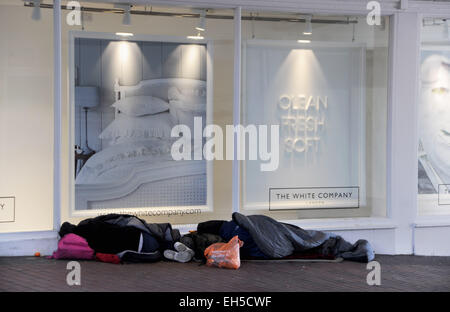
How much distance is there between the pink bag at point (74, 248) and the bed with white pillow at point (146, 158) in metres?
0.61

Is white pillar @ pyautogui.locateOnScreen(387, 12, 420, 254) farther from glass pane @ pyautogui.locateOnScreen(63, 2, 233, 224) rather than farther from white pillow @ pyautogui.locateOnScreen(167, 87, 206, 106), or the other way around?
white pillow @ pyautogui.locateOnScreen(167, 87, 206, 106)

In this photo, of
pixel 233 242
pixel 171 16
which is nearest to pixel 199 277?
pixel 233 242

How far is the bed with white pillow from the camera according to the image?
8562 millimetres

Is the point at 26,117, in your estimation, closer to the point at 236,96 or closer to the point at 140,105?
the point at 140,105

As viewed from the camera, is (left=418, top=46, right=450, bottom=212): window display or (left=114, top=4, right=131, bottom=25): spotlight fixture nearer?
(left=114, top=4, right=131, bottom=25): spotlight fixture

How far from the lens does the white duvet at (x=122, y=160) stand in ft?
28.0

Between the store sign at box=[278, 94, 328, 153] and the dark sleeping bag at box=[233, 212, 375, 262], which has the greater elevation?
the store sign at box=[278, 94, 328, 153]

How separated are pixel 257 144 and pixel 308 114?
870 millimetres

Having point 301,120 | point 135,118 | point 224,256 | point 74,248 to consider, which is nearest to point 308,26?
point 301,120

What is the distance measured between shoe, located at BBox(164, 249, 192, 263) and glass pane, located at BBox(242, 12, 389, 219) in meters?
1.32

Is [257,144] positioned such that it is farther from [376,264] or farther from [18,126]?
[18,126]

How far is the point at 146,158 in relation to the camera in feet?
28.5

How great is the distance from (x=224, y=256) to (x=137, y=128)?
2.19 m

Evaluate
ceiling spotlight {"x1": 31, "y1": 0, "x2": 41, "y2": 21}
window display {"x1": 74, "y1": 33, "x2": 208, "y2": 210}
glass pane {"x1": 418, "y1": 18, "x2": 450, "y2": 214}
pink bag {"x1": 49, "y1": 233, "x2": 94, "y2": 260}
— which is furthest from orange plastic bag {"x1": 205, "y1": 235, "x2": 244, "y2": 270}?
ceiling spotlight {"x1": 31, "y1": 0, "x2": 41, "y2": 21}
